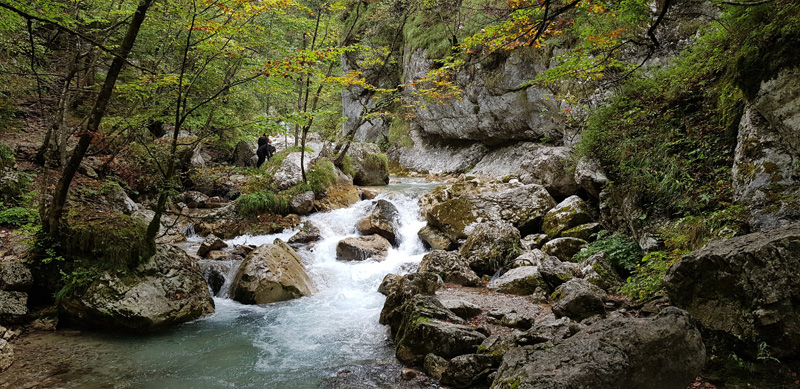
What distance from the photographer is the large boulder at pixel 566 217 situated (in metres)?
8.55

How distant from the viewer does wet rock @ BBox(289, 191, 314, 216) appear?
1243cm

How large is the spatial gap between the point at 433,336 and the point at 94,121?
5284 millimetres

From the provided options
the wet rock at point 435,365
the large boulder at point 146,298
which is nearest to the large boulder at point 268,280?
the large boulder at point 146,298

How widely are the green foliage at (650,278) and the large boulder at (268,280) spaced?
5.85 metres

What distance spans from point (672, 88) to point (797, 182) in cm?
319

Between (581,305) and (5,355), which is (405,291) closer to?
(581,305)

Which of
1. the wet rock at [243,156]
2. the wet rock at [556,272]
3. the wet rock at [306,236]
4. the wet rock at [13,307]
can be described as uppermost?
the wet rock at [243,156]

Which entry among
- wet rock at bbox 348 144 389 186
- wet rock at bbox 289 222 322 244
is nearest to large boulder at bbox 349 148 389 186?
wet rock at bbox 348 144 389 186

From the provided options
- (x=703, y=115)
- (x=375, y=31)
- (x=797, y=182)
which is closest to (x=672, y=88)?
(x=703, y=115)

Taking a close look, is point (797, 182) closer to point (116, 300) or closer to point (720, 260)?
point (720, 260)

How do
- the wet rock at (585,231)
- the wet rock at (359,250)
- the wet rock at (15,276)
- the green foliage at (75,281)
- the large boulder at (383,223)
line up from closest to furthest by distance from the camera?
1. the wet rock at (15,276)
2. the green foliage at (75,281)
3. the wet rock at (585,231)
4. the wet rock at (359,250)
5. the large boulder at (383,223)

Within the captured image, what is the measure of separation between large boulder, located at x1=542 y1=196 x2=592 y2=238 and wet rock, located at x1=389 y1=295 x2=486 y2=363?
4638 millimetres

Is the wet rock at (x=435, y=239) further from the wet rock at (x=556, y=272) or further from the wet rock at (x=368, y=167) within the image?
the wet rock at (x=368, y=167)

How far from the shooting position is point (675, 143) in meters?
5.84
